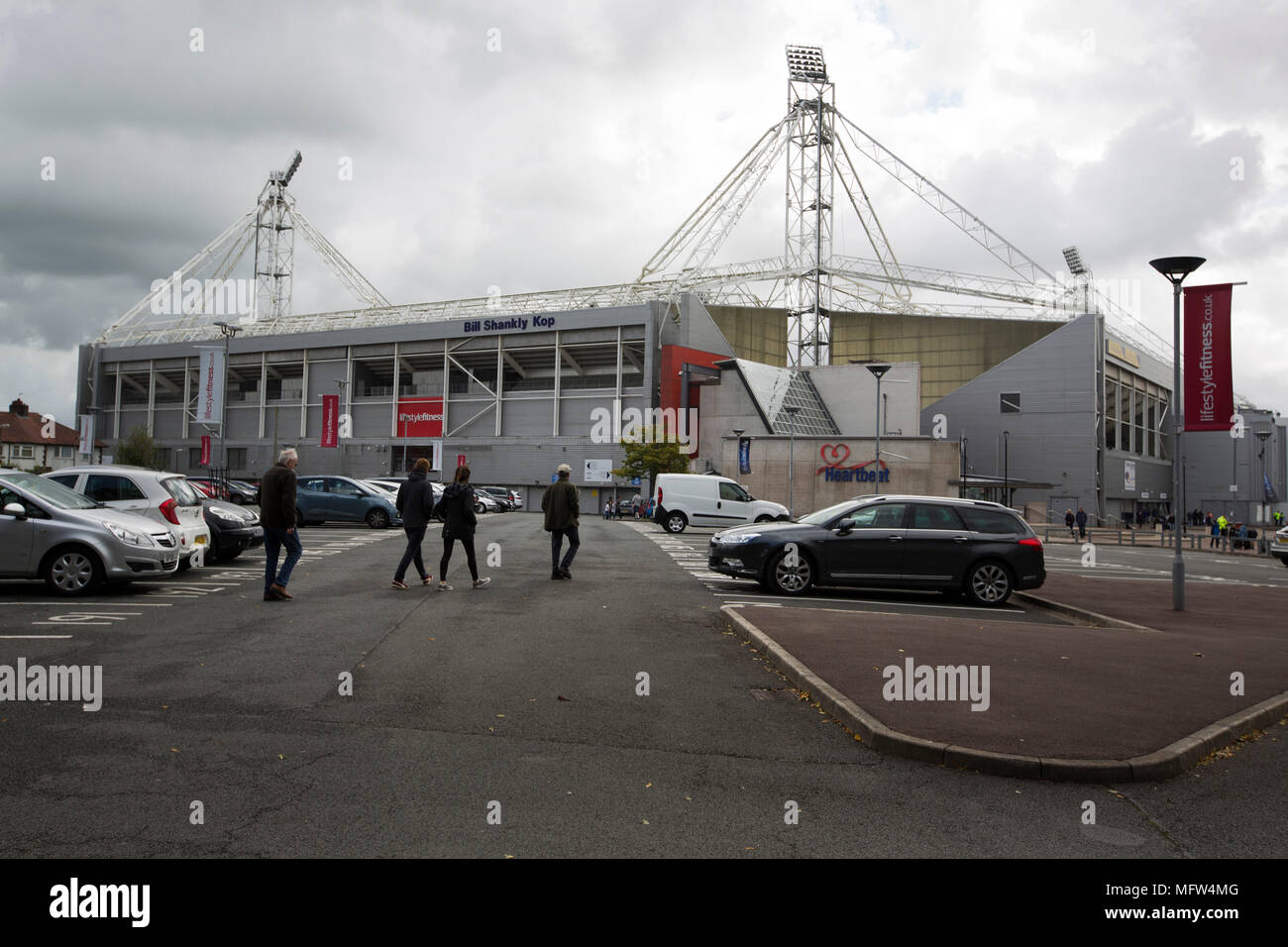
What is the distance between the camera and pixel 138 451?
71.8m

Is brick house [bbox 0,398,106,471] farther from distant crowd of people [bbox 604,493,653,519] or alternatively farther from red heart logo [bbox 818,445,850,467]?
red heart logo [bbox 818,445,850,467]

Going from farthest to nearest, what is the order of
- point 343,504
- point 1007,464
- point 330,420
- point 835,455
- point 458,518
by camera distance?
point 330,420
point 1007,464
point 835,455
point 343,504
point 458,518

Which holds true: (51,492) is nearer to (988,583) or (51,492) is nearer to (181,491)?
(181,491)

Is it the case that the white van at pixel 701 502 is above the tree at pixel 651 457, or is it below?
below

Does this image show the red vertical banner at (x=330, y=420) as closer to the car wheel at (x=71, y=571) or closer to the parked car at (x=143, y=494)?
the parked car at (x=143, y=494)

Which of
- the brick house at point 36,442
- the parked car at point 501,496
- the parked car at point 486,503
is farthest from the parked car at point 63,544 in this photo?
the brick house at point 36,442

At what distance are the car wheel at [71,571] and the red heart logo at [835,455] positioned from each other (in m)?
45.2

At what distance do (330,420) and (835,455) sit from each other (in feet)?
123

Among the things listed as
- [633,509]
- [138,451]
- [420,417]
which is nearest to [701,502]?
[633,509]

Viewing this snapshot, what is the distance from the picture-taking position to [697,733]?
18.3 ft

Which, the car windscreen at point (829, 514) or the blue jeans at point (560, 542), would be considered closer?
the car windscreen at point (829, 514)

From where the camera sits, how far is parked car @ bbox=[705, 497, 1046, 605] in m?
13.0

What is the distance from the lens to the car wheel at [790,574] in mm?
13055
